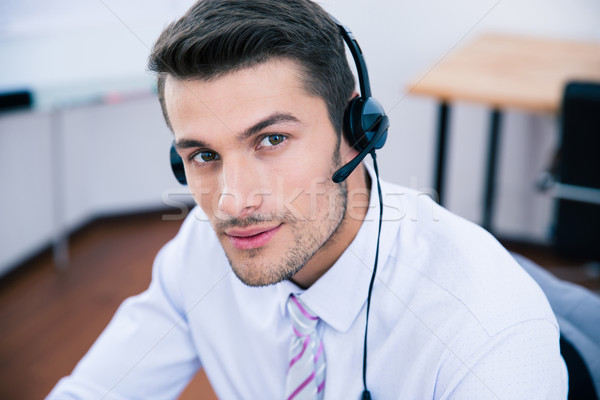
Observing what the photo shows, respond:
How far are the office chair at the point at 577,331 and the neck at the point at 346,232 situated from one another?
0.85 feet

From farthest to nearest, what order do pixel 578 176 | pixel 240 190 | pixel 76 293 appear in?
pixel 76 293 → pixel 578 176 → pixel 240 190

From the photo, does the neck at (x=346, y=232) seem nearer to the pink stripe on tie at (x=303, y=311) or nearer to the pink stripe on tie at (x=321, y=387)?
the pink stripe on tie at (x=303, y=311)

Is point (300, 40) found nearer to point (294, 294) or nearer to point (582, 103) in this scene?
point (294, 294)

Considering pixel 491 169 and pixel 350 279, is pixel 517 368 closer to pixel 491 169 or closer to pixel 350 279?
pixel 350 279

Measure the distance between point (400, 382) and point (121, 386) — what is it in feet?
1.49

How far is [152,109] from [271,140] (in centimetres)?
209

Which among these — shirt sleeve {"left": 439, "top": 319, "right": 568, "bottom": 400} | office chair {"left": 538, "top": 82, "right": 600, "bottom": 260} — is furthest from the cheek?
office chair {"left": 538, "top": 82, "right": 600, "bottom": 260}

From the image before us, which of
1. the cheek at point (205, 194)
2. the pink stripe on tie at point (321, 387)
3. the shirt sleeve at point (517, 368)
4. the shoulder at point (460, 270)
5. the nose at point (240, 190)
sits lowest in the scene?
the pink stripe on tie at point (321, 387)

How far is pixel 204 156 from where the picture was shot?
3.04 ft

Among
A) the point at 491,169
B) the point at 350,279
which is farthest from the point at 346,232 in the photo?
the point at 491,169

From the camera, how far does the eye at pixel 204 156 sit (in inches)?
36.2

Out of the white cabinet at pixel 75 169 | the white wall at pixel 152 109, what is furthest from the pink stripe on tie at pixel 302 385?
the white cabinet at pixel 75 169

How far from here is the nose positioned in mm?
868

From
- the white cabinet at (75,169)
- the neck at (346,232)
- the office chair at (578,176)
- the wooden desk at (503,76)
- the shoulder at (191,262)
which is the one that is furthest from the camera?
the white cabinet at (75,169)
